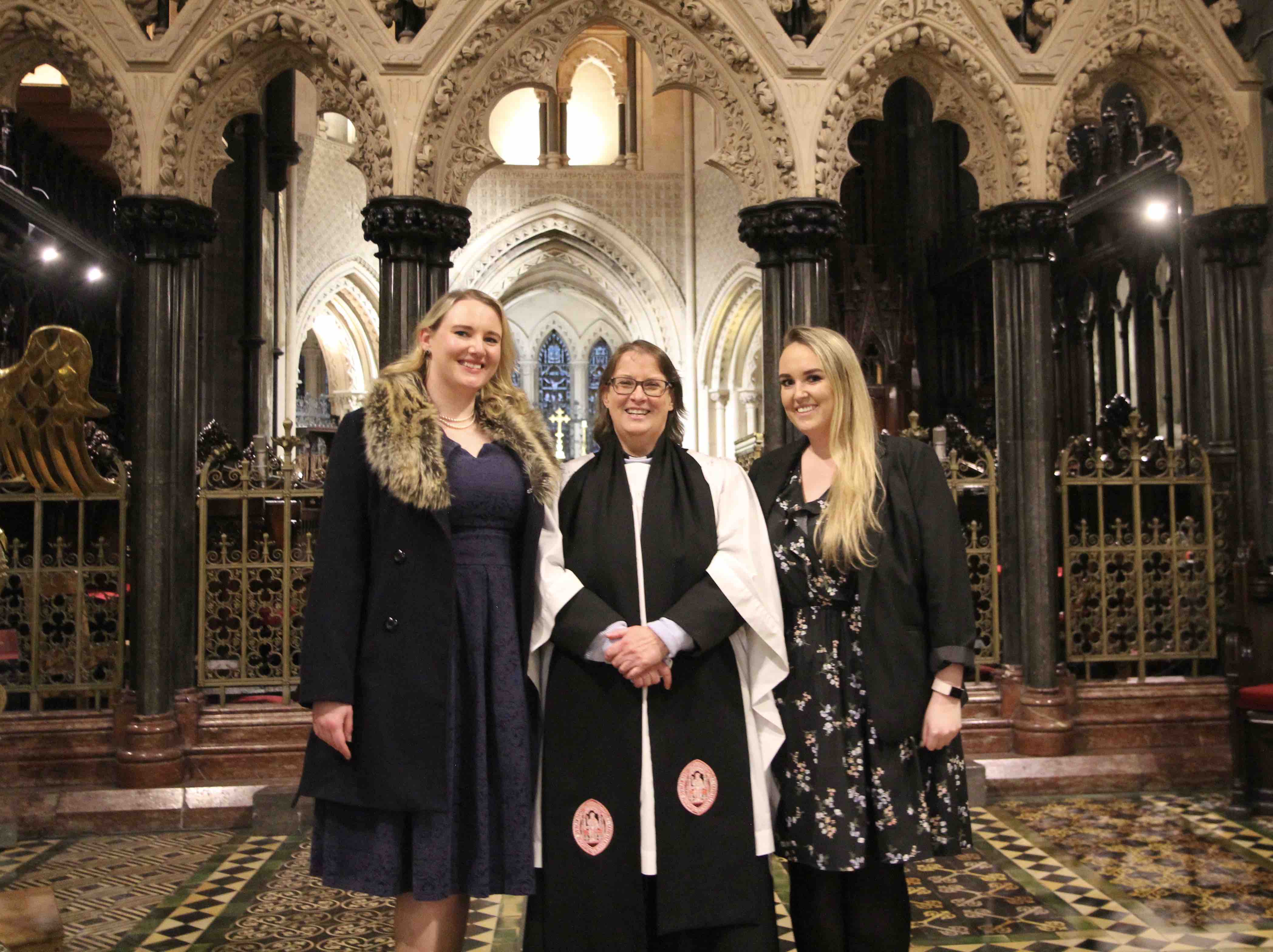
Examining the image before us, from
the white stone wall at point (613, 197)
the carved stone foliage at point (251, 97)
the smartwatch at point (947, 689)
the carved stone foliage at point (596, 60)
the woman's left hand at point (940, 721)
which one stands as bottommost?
the woman's left hand at point (940, 721)

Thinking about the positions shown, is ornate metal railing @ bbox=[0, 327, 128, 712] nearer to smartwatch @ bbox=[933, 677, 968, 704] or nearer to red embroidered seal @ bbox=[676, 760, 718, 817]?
red embroidered seal @ bbox=[676, 760, 718, 817]

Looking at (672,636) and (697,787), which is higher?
(672,636)

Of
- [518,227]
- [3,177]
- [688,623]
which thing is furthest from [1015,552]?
[518,227]

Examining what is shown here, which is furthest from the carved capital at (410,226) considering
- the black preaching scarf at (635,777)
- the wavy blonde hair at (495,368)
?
the black preaching scarf at (635,777)

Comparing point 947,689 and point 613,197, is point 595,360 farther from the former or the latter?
point 947,689

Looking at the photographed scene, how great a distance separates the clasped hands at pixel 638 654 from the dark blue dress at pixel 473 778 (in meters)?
0.22

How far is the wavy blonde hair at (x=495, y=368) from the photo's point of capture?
238cm

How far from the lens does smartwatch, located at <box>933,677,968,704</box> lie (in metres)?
2.39

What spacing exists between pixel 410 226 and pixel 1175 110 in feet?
12.2

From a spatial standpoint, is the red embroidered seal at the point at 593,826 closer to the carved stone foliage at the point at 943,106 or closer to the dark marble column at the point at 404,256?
the dark marble column at the point at 404,256

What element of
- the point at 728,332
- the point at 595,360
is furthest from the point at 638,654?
the point at 595,360

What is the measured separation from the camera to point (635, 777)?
2.32 metres

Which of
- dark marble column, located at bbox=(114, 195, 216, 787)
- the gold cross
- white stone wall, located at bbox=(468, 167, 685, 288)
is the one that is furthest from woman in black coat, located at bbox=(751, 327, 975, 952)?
the gold cross

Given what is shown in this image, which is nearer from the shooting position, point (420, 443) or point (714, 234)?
point (420, 443)
